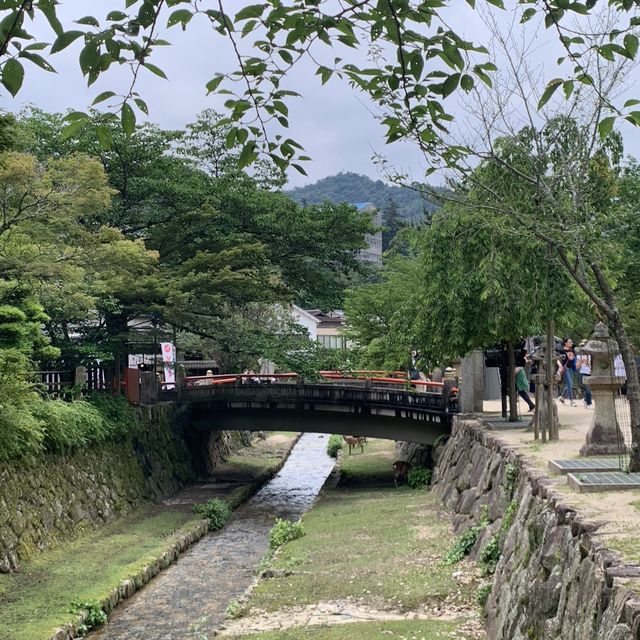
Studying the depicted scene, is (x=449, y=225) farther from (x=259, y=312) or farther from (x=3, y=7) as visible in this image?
(x=259, y=312)

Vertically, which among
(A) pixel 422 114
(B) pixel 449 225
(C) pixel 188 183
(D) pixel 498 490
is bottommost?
(D) pixel 498 490

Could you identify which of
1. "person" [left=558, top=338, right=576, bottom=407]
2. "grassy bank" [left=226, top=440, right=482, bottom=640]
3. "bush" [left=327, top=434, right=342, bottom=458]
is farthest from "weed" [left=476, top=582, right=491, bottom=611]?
"bush" [left=327, top=434, right=342, bottom=458]

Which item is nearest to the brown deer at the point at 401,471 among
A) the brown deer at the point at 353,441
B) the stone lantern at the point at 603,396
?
the brown deer at the point at 353,441

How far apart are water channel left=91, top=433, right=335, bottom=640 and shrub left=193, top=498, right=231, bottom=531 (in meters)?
0.28

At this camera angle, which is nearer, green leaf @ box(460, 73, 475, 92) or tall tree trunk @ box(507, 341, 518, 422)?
green leaf @ box(460, 73, 475, 92)

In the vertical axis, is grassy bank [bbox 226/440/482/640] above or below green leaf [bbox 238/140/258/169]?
below

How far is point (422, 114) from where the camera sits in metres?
4.36

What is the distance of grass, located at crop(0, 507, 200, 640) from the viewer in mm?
11961

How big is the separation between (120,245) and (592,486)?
14.5 meters

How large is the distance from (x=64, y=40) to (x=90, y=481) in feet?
62.4

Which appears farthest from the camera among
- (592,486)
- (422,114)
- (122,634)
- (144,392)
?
(144,392)

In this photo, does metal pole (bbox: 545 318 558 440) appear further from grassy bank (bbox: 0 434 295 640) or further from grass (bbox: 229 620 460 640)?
grassy bank (bbox: 0 434 295 640)

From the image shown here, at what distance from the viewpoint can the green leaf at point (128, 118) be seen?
3.65 metres

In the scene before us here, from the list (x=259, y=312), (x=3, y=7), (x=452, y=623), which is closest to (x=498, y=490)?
(x=452, y=623)
